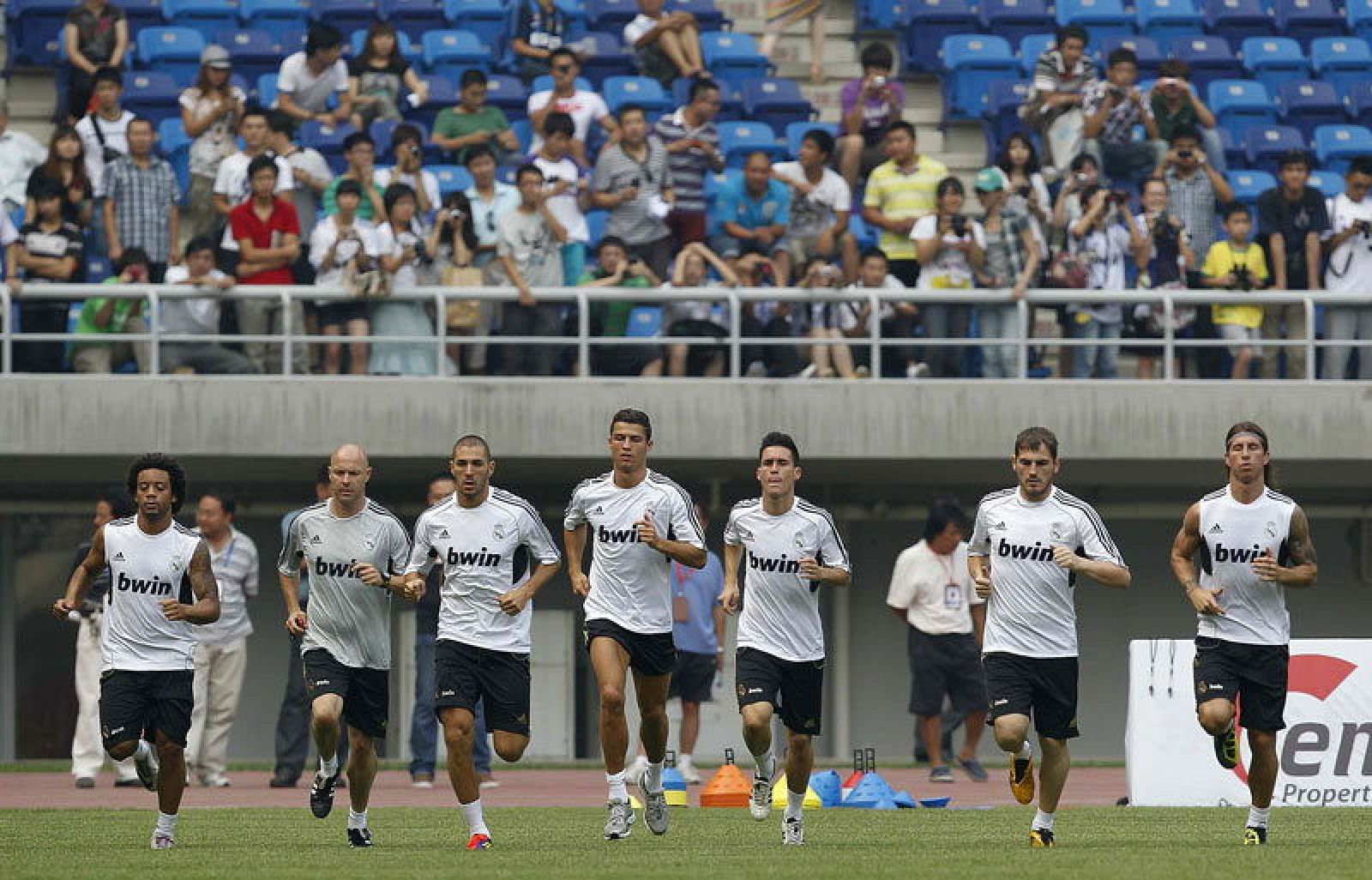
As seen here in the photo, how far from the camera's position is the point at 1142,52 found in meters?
26.7

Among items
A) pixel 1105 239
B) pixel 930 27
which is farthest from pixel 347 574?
pixel 930 27

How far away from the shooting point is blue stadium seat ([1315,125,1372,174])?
25.7 m

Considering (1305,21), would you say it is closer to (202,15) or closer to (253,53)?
(253,53)

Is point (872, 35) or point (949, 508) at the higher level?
point (872, 35)

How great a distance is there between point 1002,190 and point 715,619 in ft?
14.4

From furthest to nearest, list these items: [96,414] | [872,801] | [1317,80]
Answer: [1317,80], [96,414], [872,801]

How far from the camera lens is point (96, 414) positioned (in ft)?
65.8

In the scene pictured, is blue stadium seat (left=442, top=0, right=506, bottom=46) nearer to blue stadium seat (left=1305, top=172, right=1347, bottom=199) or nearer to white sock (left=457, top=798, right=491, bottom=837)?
blue stadium seat (left=1305, top=172, right=1347, bottom=199)

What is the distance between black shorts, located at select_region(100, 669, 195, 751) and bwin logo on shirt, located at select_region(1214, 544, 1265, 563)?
5292 millimetres

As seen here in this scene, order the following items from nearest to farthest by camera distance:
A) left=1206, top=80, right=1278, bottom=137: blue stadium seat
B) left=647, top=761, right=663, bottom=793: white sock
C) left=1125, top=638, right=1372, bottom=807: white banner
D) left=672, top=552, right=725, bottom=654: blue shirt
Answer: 1. left=647, top=761, right=663, bottom=793: white sock
2. left=1125, top=638, right=1372, bottom=807: white banner
3. left=672, top=552, right=725, bottom=654: blue shirt
4. left=1206, top=80, right=1278, bottom=137: blue stadium seat

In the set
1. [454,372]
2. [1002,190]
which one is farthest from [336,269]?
[1002,190]

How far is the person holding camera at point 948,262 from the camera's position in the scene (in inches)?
823

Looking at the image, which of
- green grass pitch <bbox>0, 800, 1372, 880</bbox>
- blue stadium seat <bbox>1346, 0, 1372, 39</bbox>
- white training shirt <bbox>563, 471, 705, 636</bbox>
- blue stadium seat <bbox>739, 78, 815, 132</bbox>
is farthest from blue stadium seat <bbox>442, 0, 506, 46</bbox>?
white training shirt <bbox>563, 471, 705, 636</bbox>

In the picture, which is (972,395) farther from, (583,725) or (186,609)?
(186,609)
